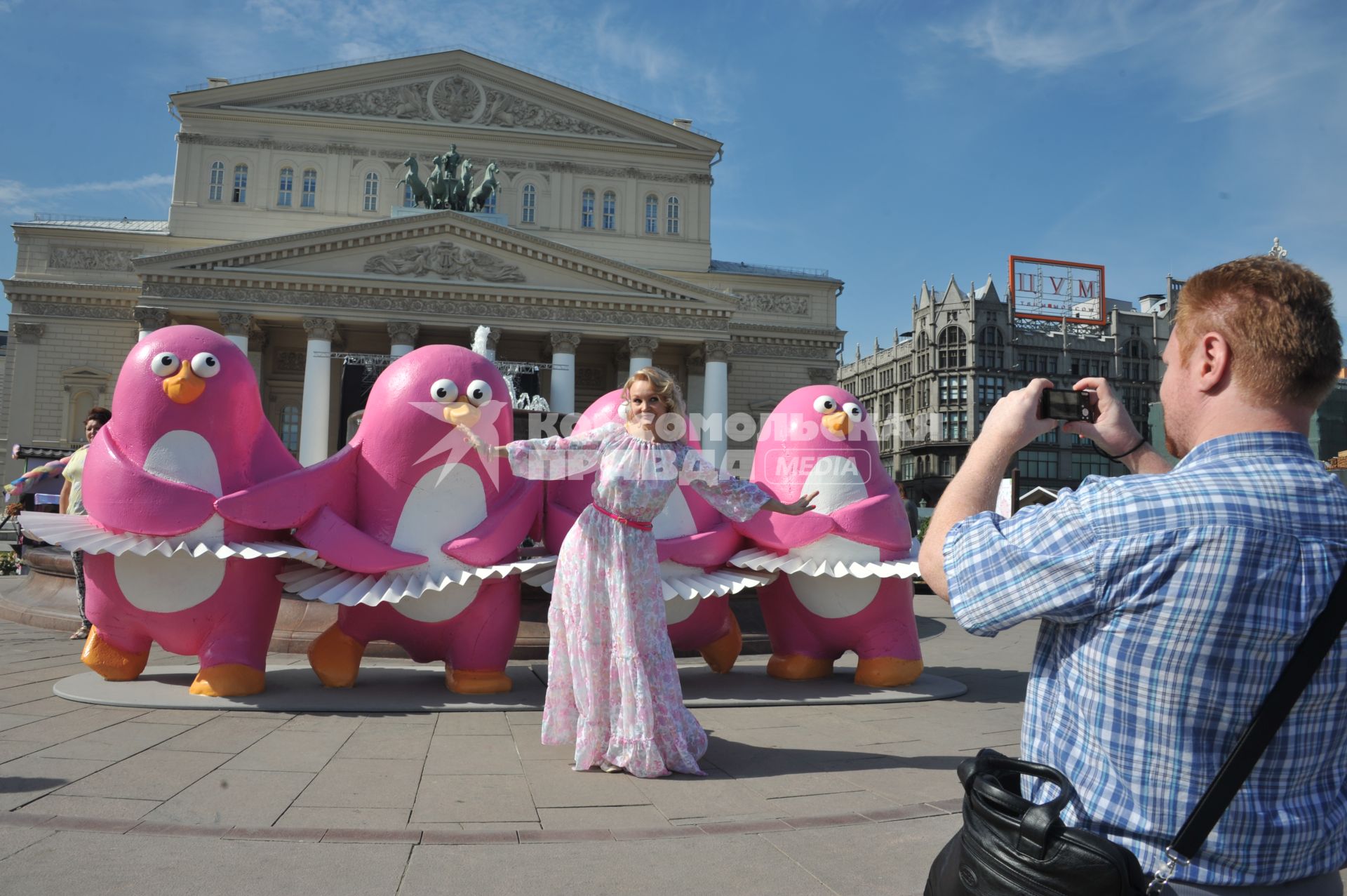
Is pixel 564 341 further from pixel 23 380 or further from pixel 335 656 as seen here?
pixel 335 656

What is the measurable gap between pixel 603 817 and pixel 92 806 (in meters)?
2.03

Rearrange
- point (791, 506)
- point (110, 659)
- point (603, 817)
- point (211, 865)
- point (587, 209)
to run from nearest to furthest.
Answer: point (211, 865)
point (603, 817)
point (791, 506)
point (110, 659)
point (587, 209)

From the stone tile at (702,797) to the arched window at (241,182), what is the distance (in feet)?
136

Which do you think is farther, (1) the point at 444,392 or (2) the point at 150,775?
(1) the point at 444,392

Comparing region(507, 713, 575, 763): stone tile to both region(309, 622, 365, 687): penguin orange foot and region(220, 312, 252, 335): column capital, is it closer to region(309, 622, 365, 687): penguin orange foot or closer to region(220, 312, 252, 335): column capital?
region(309, 622, 365, 687): penguin orange foot

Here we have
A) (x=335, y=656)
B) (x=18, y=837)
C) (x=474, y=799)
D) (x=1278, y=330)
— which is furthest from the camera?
(x=335, y=656)

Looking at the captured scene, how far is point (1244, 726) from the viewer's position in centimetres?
146

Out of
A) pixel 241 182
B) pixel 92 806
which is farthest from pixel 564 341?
pixel 92 806

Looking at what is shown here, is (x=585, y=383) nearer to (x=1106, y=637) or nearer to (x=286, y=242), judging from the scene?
(x=286, y=242)

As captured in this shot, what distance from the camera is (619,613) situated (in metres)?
4.50

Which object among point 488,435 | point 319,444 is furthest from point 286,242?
point 488,435

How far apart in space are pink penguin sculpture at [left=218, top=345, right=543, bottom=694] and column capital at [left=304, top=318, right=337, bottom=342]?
29.7 meters

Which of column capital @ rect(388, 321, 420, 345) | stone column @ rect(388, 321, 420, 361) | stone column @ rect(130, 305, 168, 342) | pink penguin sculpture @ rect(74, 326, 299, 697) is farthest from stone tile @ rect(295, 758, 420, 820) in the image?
stone column @ rect(130, 305, 168, 342)

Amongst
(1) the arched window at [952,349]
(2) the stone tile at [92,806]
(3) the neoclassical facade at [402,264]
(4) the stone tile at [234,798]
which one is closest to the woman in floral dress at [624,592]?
(4) the stone tile at [234,798]
